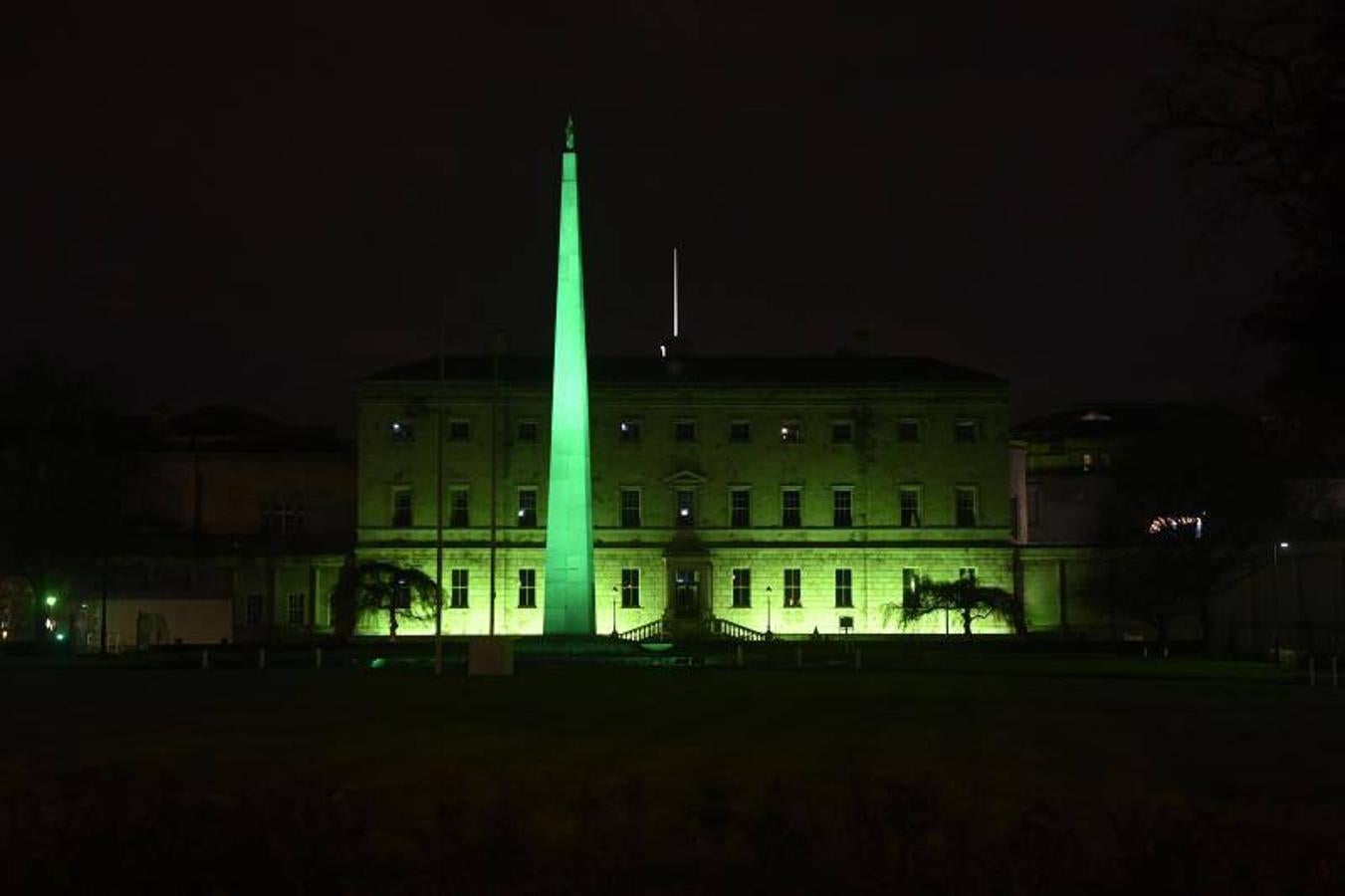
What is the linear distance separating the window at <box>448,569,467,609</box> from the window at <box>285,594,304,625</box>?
7048 millimetres

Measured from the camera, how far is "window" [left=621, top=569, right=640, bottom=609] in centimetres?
9262

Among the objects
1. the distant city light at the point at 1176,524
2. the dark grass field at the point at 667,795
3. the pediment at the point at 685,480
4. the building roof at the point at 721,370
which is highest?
the building roof at the point at 721,370

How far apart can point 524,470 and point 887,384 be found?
58.6ft

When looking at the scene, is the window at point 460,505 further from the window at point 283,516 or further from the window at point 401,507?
the window at point 283,516

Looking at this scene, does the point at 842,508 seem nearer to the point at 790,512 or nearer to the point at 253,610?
the point at 790,512

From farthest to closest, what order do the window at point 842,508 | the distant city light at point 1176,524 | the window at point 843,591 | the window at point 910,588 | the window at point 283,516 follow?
1. the window at point 283,516
2. the window at point 842,508
3. the window at point 843,591
4. the window at point 910,588
5. the distant city light at point 1176,524

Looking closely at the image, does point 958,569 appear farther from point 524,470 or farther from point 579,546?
point 579,546

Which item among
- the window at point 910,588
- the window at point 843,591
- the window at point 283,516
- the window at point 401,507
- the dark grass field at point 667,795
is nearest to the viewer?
the dark grass field at point 667,795

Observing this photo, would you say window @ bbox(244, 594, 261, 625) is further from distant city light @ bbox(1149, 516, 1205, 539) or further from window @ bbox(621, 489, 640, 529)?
distant city light @ bbox(1149, 516, 1205, 539)

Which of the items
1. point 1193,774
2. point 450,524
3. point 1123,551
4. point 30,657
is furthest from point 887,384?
point 1193,774

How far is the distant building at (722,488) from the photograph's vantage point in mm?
92688

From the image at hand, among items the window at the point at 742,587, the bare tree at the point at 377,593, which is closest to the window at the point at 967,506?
the window at the point at 742,587

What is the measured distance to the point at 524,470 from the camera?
93.2m

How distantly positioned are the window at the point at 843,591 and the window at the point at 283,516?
28410mm
